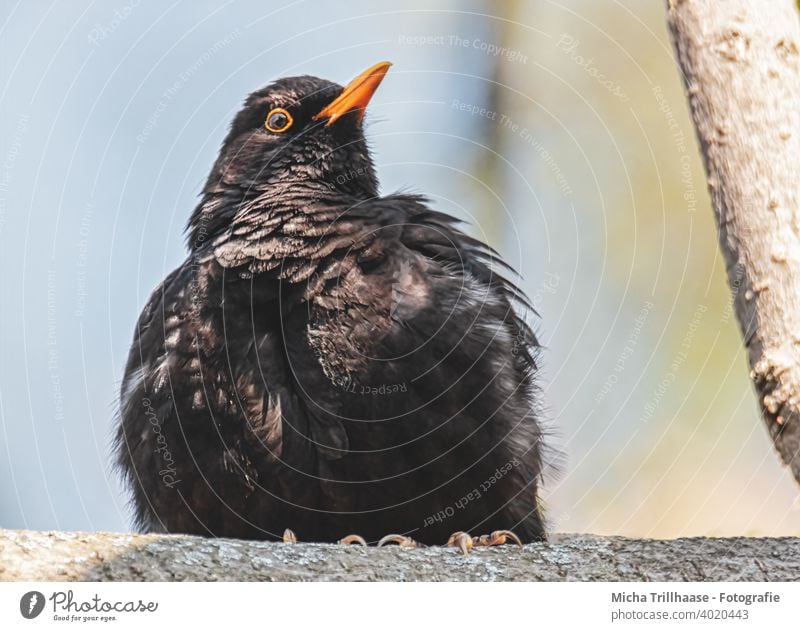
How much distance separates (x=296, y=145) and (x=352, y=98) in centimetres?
35

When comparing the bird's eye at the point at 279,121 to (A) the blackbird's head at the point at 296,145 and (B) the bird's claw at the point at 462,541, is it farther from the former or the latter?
(B) the bird's claw at the point at 462,541

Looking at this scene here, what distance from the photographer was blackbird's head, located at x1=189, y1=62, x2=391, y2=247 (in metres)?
4.91

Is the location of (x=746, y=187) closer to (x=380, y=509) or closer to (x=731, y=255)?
(x=731, y=255)

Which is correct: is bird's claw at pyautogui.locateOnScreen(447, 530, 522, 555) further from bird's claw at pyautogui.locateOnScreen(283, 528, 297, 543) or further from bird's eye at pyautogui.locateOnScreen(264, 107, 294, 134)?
bird's eye at pyautogui.locateOnScreen(264, 107, 294, 134)

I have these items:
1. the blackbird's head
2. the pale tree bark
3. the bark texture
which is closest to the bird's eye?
the blackbird's head

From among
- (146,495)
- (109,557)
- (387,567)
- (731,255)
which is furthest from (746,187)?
(146,495)

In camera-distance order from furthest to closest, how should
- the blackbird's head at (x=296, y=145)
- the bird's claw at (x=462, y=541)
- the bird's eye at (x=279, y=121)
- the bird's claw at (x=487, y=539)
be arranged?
the bird's eye at (x=279, y=121) < the blackbird's head at (x=296, y=145) < the bird's claw at (x=487, y=539) < the bird's claw at (x=462, y=541)

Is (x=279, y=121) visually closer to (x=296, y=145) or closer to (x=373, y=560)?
(x=296, y=145)

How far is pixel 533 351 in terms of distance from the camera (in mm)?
4977

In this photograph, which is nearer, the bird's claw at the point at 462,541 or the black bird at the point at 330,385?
the bird's claw at the point at 462,541

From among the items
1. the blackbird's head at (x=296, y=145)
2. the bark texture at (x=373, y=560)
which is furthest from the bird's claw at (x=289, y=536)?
the blackbird's head at (x=296, y=145)

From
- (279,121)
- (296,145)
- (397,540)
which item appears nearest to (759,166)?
(397,540)

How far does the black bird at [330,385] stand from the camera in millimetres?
4352

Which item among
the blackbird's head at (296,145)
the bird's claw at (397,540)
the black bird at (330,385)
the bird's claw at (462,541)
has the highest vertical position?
the blackbird's head at (296,145)
